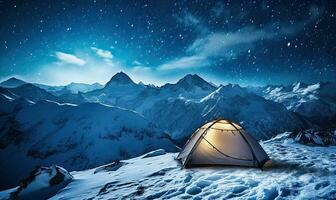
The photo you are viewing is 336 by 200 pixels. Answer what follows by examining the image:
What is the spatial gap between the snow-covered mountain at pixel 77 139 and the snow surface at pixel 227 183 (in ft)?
425

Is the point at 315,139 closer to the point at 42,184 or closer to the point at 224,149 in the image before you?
the point at 224,149

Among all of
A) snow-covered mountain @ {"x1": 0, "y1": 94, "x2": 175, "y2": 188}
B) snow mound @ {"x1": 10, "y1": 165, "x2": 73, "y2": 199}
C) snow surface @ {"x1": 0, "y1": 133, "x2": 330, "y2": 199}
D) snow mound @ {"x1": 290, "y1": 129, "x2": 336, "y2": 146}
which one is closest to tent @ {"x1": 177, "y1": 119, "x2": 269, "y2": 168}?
snow surface @ {"x1": 0, "y1": 133, "x2": 330, "y2": 199}

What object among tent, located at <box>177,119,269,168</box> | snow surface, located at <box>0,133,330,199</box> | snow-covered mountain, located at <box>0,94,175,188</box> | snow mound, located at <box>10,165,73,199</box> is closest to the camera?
snow surface, located at <box>0,133,330,199</box>

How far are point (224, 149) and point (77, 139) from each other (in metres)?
152

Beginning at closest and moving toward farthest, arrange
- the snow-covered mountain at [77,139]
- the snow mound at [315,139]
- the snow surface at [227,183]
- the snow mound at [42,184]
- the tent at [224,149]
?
1. the snow surface at [227,183]
2. the tent at [224,149]
3. the snow mound at [42,184]
4. the snow mound at [315,139]
5. the snow-covered mountain at [77,139]

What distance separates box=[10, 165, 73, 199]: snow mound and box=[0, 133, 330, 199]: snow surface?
900 millimetres

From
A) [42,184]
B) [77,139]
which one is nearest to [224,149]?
[42,184]

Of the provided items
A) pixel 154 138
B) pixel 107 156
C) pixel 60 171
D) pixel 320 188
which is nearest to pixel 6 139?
pixel 107 156

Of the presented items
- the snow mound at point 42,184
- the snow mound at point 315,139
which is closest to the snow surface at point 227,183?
the snow mound at point 42,184

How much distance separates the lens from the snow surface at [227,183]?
7.57 meters

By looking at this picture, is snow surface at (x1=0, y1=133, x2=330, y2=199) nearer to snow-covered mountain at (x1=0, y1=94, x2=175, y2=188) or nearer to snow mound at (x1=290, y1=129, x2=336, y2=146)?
snow mound at (x1=290, y1=129, x2=336, y2=146)

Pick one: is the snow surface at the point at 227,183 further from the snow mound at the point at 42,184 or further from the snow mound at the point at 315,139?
the snow mound at the point at 315,139

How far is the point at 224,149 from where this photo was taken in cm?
1166

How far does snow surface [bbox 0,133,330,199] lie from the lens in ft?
24.8
